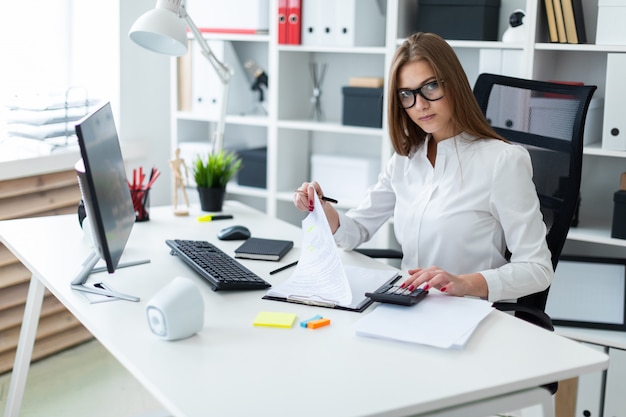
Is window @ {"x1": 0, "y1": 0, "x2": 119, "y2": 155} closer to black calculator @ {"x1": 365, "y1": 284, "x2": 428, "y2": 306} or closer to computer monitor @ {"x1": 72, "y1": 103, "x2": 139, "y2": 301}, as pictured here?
computer monitor @ {"x1": 72, "y1": 103, "x2": 139, "y2": 301}

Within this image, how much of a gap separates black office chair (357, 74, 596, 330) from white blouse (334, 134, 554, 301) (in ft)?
0.35

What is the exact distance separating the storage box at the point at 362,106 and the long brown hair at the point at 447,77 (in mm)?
1143

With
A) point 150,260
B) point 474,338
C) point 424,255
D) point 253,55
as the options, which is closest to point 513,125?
point 424,255

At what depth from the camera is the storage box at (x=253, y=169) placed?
3.63m

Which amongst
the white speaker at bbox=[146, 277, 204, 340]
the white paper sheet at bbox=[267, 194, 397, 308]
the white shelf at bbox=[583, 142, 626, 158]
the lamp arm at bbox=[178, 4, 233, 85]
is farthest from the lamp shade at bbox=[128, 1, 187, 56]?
the white shelf at bbox=[583, 142, 626, 158]

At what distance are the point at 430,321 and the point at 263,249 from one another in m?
0.72

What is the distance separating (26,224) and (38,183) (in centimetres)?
81

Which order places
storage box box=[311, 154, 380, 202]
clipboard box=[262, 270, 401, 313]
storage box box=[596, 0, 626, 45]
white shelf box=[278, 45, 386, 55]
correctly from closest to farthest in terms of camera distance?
1. clipboard box=[262, 270, 401, 313]
2. storage box box=[596, 0, 626, 45]
3. white shelf box=[278, 45, 386, 55]
4. storage box box=[311, 154, 380, 202]

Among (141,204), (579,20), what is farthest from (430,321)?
(579,20)

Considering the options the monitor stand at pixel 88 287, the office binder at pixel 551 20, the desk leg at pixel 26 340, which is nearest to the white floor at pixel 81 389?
the desk leg at pixel 26 340

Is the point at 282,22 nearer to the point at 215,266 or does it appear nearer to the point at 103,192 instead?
the point at 215,266

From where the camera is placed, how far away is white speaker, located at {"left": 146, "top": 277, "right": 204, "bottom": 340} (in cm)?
154

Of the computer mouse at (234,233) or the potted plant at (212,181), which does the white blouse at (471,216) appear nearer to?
the computer mouse at (234,233)

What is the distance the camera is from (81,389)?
9.89ft
